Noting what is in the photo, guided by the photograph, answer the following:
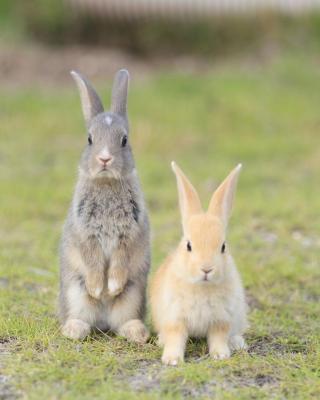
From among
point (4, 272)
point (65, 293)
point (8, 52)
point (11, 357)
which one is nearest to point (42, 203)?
point (4, 272)

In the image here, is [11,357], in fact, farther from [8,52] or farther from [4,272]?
[8,52]

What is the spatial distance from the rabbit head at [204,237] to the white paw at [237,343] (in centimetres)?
62

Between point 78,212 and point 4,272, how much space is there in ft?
6.08

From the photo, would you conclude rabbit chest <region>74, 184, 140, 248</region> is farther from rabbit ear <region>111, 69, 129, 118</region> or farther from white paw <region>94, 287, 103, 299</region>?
rabbit ear <region>111, 69, 129, 118</region>

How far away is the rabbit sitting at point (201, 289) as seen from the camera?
505 centimetres

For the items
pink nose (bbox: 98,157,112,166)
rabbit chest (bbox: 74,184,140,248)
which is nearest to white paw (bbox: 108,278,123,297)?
rabbit chest (bbox: 74,184,140,248)

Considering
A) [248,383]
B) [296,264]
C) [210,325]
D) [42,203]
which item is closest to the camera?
[248,383]

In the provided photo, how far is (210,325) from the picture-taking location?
5.30 meters

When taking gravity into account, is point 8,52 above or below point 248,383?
above

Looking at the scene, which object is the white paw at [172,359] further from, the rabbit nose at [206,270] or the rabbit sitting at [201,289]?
the rabbit nose at [206,270]

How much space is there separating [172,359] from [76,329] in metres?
0.79

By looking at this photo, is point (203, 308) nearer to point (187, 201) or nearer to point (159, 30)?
point (187, 201)

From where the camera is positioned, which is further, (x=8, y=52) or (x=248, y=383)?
(x=8, y=52)

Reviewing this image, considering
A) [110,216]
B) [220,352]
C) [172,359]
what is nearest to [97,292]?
[110,216]
